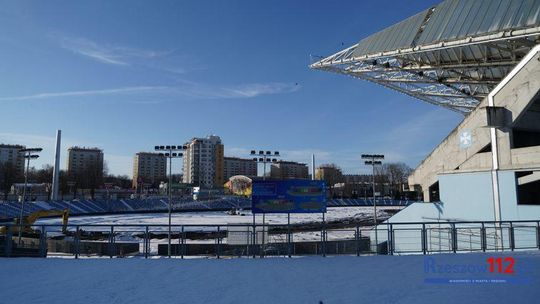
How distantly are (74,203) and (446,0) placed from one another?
2711 inches

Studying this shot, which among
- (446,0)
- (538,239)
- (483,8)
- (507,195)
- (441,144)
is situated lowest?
(538,239)

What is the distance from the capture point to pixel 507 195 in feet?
71.1

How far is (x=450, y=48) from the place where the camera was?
102 feet

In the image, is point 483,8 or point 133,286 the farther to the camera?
point 483,8

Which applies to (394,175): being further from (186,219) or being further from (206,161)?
(186,219)

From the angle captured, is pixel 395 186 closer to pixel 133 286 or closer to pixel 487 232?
pixel 487 232

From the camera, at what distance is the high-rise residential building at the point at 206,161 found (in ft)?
536

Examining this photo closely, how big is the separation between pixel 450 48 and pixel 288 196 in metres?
20.1

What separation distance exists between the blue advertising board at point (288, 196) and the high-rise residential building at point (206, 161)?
14446cm

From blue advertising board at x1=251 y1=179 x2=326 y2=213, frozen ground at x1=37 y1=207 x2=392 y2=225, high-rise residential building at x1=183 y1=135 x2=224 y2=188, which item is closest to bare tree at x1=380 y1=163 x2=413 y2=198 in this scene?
high-rise residential building at x1=183 y1=135 x2=224 y2=188

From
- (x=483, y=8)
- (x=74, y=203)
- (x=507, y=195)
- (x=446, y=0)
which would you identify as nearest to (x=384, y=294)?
(x=507, y=195)

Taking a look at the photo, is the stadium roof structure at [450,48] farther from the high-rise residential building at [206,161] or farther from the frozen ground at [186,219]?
the high-rise residential building at [206,161]

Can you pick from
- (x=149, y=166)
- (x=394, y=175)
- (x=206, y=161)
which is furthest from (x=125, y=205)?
(x=149, y=166)

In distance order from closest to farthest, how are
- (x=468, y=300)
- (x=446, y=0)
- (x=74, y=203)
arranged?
(x=468, y=300), (x=446, y=0), (x=74, y=203)
